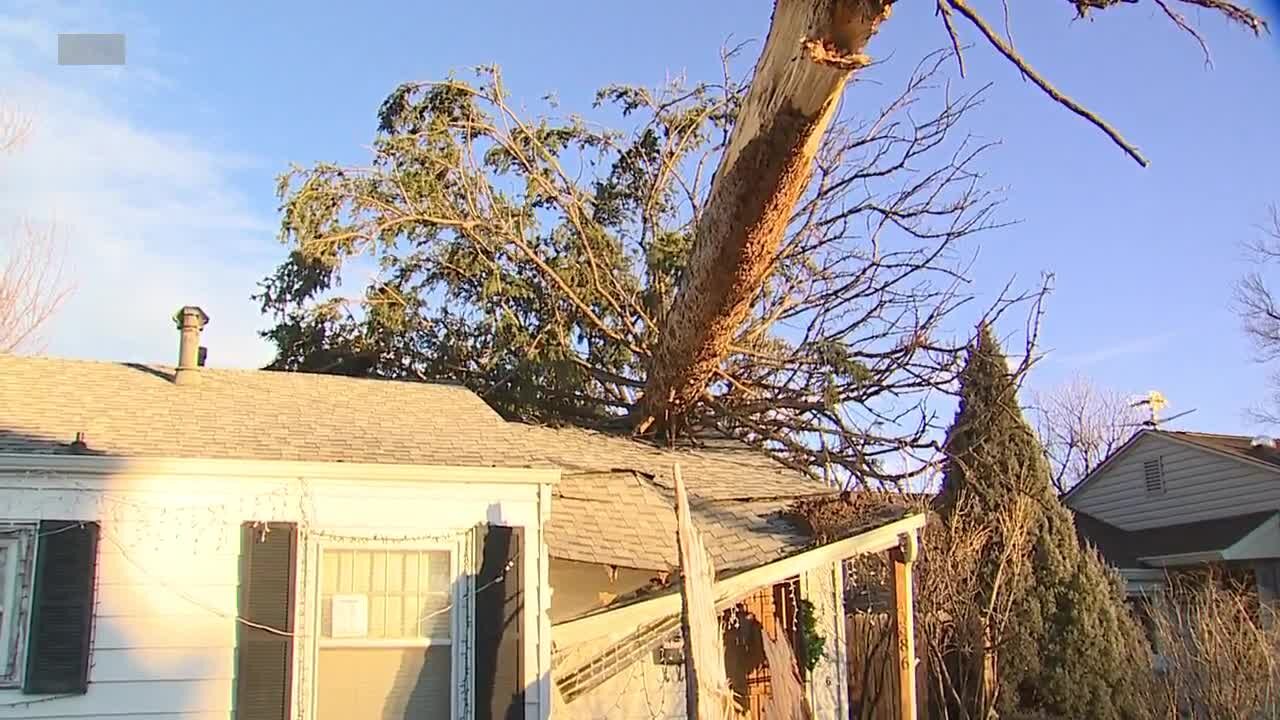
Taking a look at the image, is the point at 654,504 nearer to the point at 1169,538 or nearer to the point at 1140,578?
the point at 1140,578

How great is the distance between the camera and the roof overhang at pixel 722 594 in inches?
313

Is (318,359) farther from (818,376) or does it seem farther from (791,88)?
(791,88)

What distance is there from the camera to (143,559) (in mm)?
7332

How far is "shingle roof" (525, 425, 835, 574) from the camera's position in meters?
9.38

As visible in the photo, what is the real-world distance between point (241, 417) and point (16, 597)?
83.7 inches

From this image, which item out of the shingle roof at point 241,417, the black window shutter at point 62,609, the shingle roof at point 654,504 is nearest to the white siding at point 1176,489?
→ the shingle roof at point 654,504

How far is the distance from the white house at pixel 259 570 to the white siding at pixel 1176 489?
52.5 feet

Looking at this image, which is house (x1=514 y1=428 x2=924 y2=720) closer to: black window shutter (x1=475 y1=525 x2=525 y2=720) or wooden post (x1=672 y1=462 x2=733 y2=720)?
black window shutter (x1=475 y1=525 x2=525 y2=720)

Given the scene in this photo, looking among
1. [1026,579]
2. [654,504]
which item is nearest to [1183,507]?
[1026,579]

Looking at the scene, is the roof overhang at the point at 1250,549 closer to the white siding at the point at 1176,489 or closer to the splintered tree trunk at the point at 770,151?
the white siding at the point at 1176,489

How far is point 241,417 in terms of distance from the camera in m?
8.78

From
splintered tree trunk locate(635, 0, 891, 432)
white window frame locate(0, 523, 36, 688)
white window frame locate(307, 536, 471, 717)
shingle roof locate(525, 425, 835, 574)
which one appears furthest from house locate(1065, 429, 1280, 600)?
white window frame locate(0, 523, 36, 688)

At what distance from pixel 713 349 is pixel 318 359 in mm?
6919

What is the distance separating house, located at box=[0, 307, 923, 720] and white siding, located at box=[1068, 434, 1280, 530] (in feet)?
43.4
